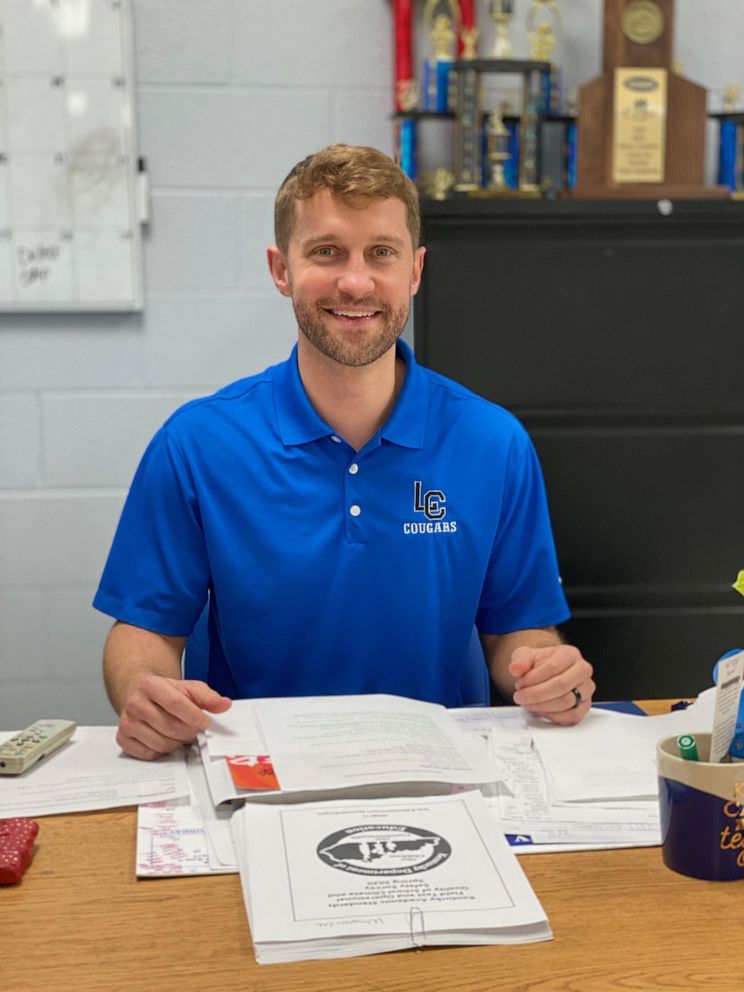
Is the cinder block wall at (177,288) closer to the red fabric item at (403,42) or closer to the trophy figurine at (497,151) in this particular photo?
the red fabric item at (403,42)

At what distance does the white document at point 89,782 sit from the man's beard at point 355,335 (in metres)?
0.68

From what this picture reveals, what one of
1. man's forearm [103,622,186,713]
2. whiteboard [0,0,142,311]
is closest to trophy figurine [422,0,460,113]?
whiteboard [0,0,142,311]

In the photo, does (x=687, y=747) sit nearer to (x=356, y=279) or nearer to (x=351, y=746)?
(x=351, y=746)

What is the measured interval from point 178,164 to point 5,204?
0.42 meters

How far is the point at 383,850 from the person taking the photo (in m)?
1.04

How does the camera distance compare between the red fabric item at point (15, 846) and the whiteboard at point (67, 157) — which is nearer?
the red fabric item at point (15, 846)

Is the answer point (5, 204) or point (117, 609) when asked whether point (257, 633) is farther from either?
point (5, 204)

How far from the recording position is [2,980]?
2.91 feet

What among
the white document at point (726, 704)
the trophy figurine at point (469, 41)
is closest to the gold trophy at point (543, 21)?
the trophy figurine at point (469, 41)

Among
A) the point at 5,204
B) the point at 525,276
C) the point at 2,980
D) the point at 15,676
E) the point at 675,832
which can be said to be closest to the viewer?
the point at 2,980

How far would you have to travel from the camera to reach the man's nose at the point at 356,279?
1.71 meters

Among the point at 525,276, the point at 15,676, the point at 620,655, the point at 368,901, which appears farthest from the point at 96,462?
the point at 368,901

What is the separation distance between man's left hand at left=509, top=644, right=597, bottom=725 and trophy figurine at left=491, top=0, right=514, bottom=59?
1.74 m

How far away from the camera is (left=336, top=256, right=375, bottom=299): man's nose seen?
67.1 inches
